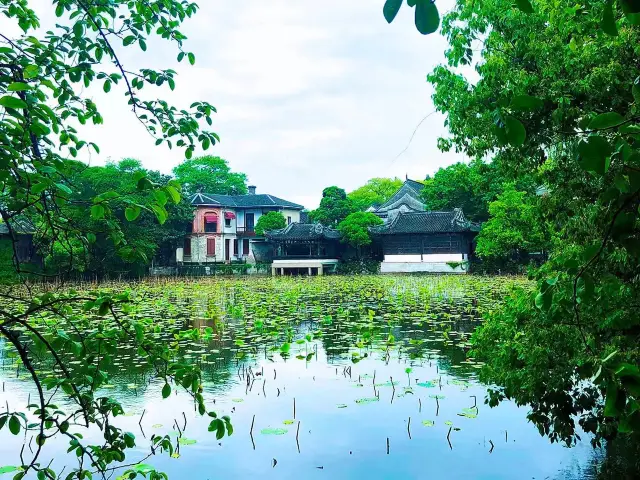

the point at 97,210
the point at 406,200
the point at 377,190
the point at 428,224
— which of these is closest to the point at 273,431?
the point at 97,210

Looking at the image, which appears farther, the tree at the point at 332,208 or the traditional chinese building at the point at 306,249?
the tree at the point at 332,208

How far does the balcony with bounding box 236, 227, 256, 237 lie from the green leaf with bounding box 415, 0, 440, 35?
3765 centimetres

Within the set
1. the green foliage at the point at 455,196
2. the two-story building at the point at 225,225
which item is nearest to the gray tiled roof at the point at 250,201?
the two-story building at the point at 225,225

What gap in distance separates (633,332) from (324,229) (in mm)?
28282

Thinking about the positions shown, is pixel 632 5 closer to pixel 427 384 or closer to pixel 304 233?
pixel 427 384

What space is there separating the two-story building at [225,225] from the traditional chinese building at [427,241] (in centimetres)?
996

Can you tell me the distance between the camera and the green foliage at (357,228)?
30422 millimetres

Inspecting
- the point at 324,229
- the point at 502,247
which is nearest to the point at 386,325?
the point at 502,247

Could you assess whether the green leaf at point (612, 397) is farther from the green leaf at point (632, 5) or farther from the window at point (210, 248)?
the window at point (210, 248)

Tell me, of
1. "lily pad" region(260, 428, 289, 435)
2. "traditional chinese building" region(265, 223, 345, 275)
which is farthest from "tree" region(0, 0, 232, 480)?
"traditional chinese building" region(265, 223, 345, 275)

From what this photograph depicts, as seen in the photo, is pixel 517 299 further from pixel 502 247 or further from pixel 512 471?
pixel 502 247

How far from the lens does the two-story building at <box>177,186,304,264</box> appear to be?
36.7 meters

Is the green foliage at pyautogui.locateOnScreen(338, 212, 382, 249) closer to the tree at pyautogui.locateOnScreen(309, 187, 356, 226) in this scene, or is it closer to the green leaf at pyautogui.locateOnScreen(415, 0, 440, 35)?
the tree at pyautogui.locateOnScreen(309, 187, 356, 226)

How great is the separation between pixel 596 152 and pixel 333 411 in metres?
5.28
